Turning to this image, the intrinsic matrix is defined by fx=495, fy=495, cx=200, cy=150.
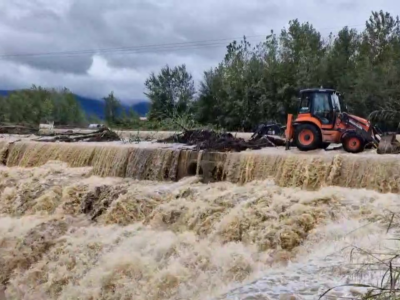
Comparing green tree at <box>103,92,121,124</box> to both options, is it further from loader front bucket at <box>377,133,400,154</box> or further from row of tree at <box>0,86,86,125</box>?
loader front bucket at <box>377,133,400,154</box>

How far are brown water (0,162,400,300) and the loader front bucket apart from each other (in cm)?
173

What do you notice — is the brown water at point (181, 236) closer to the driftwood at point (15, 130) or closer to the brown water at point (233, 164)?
the brown water at point (233, 164)

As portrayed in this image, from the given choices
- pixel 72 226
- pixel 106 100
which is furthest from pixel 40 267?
pixel 106 100

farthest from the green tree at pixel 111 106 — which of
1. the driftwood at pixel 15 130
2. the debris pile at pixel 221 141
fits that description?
the debris pile at pixel 221 141

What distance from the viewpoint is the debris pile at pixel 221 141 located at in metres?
10.2

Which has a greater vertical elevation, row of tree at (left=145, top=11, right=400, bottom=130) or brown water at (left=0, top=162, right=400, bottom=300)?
row of tree at (left=145, top=11, right=400, bottom=130)

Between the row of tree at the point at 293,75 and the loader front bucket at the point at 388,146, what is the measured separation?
42.2 feet

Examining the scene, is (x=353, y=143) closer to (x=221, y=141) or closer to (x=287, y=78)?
(x=221, y=141)

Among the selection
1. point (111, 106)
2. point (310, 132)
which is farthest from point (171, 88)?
point (310, 132)

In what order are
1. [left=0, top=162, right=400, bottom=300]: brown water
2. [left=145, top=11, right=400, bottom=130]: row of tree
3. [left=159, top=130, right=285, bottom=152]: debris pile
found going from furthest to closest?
[left=145, top=11, right=400, bottom=130]: row of tree
[left=159, top=130, right=285, bottom=152]: debris pile
[left=0, top=162, right=400, bottom=300]: brown water

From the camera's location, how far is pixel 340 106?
1023cm

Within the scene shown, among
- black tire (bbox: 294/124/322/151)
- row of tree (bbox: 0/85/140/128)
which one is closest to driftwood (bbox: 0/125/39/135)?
black tire (bbox: 294/124/322/151)

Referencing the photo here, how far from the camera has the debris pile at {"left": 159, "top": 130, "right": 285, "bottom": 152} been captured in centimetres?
1024

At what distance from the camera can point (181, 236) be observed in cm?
671
